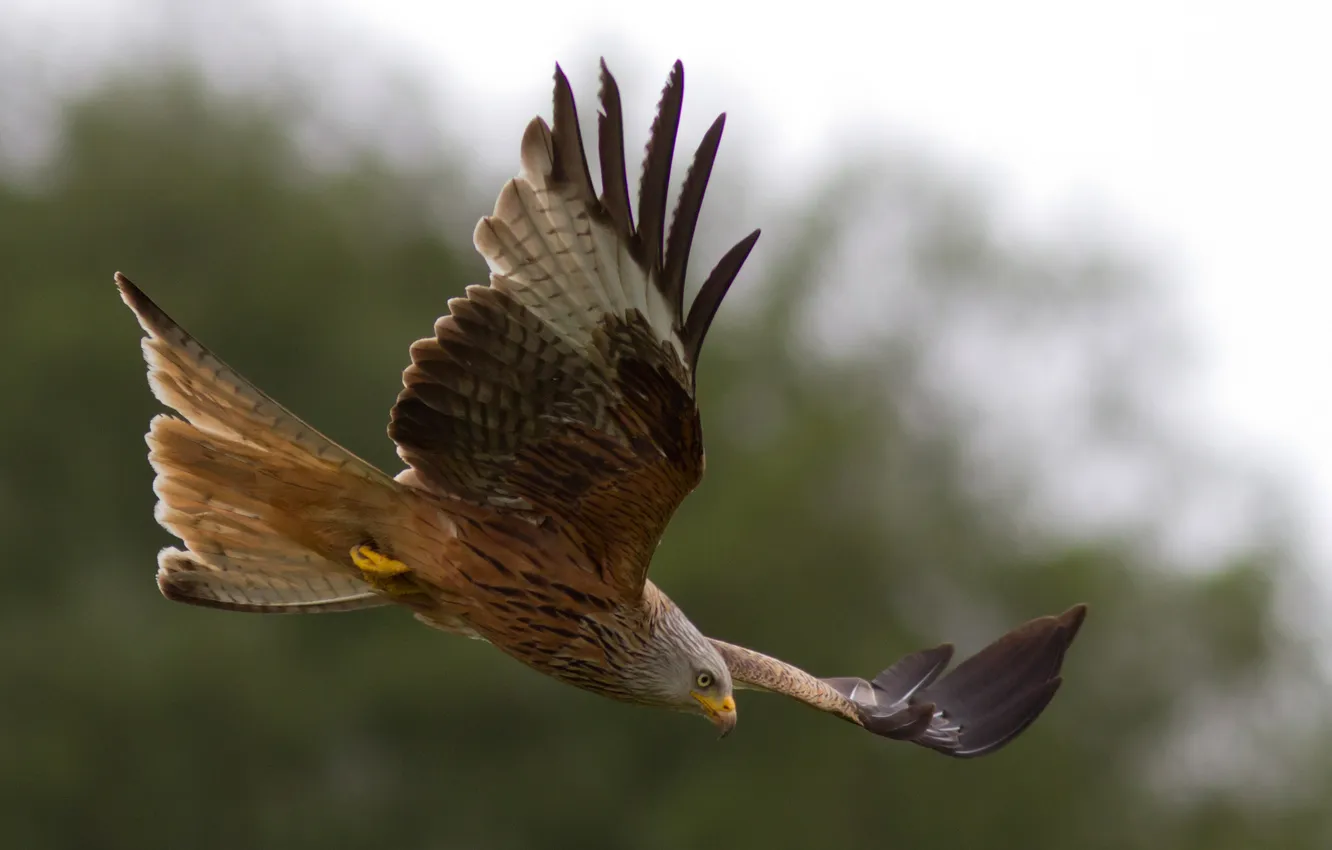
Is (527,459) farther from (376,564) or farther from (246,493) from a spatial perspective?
(246,493)

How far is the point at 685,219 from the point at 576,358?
684 millimetres

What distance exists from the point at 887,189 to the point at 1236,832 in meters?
10.1

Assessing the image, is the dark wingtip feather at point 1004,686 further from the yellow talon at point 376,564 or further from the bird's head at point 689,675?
the yellow talon at point 376,564

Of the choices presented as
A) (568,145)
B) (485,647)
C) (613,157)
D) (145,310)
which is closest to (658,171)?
(613,157)

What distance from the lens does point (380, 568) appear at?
6.78 meters

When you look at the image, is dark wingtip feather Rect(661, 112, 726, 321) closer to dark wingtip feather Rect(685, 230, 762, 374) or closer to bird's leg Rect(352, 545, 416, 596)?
dark wingtip feather Rect(685, 230, 762, 374)

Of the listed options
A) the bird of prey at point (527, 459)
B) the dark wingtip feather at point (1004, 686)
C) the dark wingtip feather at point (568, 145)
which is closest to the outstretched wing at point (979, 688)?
the dark wingtip feather at point (1004, 686)

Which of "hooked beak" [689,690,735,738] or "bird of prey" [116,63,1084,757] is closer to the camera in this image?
"bird of prey" [116,63,1084,757]

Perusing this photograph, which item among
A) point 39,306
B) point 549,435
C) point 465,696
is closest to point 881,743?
point 465,696

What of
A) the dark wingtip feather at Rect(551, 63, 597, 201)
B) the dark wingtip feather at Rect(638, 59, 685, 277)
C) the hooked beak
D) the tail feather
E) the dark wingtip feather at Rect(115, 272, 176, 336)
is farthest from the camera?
the hooked beak

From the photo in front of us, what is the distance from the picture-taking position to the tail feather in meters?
6.46

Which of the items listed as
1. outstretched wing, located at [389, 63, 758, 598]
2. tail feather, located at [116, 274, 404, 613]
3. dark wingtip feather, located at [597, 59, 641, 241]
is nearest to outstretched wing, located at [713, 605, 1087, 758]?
outstretched wing, located at [389, 63, 758, 598]

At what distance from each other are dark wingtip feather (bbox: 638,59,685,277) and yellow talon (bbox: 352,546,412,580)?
1679 mm

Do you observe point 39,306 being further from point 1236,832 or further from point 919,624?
point 1236,832
